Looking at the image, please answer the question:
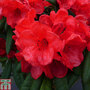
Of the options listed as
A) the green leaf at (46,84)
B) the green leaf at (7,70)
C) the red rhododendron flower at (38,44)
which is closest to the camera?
the red rhododendron flower at (38,44)

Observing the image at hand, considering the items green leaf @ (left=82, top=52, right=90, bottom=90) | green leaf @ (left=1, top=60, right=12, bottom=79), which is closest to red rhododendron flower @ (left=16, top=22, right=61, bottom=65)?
green leaf @ (left=82, top=52, right=90, bottom=90)

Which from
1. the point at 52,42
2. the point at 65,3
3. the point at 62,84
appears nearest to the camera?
the point at 52,42

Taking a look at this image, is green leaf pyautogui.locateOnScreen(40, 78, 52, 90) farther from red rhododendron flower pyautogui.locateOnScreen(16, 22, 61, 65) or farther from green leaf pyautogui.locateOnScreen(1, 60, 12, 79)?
green leaf pyautogui.locateOnScreen(1, 60, 12, 79)

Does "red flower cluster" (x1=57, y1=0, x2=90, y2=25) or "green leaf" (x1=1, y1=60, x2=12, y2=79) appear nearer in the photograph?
"red flower cluster" (x1=57, y1=0, x2=90, y2=25)

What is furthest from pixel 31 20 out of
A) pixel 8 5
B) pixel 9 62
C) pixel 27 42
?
pixel 9 62

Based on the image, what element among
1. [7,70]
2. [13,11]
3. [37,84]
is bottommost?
[7,70]

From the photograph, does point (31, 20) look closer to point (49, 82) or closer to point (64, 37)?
point (64, 37)

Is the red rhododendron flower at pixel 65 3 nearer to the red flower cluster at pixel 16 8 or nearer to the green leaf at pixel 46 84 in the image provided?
the red flower cluster at pixel 16 8

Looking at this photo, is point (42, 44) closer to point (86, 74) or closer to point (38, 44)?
point (38, 44)

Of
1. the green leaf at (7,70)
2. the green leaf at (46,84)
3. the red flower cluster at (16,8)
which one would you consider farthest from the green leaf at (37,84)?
the green leaf at (7,70)

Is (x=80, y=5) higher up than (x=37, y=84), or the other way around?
(x=80, y=5)

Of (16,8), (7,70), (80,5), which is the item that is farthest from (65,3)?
(7,70)

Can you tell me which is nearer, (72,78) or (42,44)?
(42,44)

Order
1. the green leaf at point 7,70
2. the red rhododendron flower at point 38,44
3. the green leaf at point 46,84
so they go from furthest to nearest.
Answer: the green leaf at point 7,70, the green leaf at point 46,84, the red rhododendron flower at point 38,44
